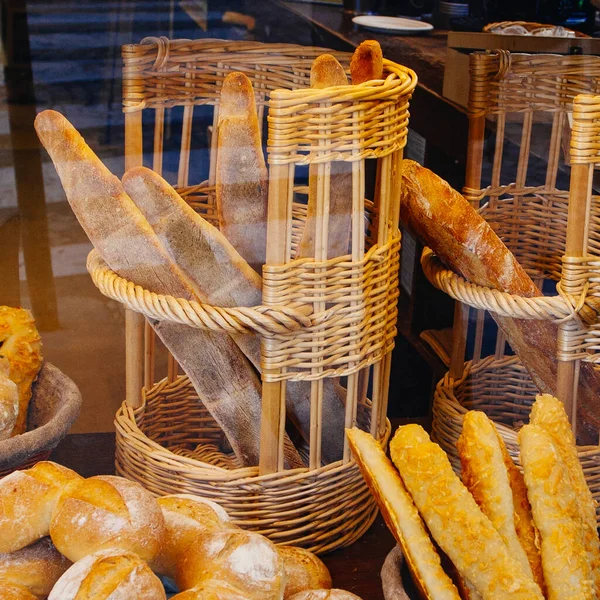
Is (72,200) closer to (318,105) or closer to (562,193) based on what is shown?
(318,105)

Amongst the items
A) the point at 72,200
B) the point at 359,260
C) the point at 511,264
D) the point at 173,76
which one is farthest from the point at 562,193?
the point at 72,200

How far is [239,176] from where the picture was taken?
92cm

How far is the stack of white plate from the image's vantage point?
1055 mm

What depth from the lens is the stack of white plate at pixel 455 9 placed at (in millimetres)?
Result: 1055

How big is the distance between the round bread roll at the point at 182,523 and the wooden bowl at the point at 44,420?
18cm

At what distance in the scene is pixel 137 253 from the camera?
0.87 metres

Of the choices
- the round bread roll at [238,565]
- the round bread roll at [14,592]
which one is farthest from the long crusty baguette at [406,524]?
the round bread roll at [14,592]

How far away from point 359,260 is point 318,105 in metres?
0.18

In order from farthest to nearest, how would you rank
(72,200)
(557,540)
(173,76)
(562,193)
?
(562,193), (173,76), (72,200), (557,540)

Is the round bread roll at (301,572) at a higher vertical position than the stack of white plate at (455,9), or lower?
lower

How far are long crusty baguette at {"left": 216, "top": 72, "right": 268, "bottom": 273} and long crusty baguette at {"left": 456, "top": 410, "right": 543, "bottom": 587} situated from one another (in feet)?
0.98

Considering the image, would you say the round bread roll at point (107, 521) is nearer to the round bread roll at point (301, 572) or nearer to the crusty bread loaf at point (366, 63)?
the round bread roll at point (301, 572)

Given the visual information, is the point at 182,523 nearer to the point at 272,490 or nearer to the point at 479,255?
the point at 272,490

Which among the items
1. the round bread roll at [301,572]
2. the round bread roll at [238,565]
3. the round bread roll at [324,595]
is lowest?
the round bread roll at [301,572]
